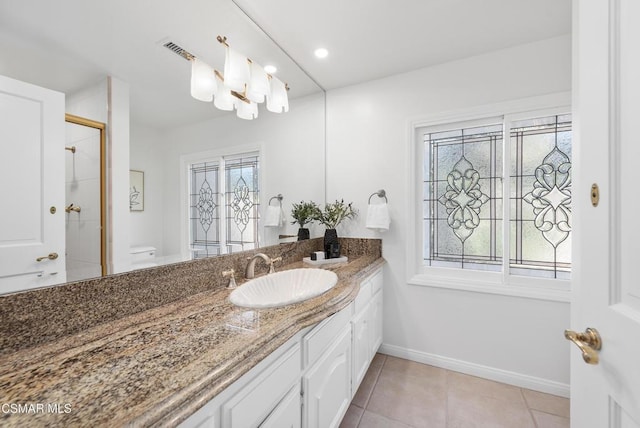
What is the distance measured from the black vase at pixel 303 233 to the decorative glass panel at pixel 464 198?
1.02 m

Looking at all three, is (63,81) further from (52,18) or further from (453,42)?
(453,42)

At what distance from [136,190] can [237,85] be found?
0.81m

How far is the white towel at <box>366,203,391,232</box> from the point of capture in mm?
2199

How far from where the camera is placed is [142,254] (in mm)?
1119

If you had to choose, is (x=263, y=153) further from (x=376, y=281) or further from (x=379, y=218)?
(x=376, y=281)

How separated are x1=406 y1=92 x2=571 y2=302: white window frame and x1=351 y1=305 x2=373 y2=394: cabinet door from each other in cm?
62

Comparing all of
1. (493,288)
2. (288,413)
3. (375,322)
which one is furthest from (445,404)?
(288,413)

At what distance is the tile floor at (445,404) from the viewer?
63.3 inches

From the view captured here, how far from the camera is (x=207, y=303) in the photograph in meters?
1.14

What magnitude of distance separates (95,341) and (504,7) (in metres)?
2.47

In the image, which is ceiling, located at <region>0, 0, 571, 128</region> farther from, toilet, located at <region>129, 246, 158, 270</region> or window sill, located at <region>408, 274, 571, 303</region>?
window sill, located at <region>408, 274, 571, 303</region>

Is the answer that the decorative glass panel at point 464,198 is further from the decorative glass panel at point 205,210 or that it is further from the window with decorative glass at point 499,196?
the decorative glass panel at point 205,210

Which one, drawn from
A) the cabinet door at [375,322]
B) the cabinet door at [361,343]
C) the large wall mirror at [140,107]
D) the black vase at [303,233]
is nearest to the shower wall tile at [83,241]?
the large wall mirror at [140,107]

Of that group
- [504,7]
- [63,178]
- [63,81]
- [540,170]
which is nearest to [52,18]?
[63,81]
